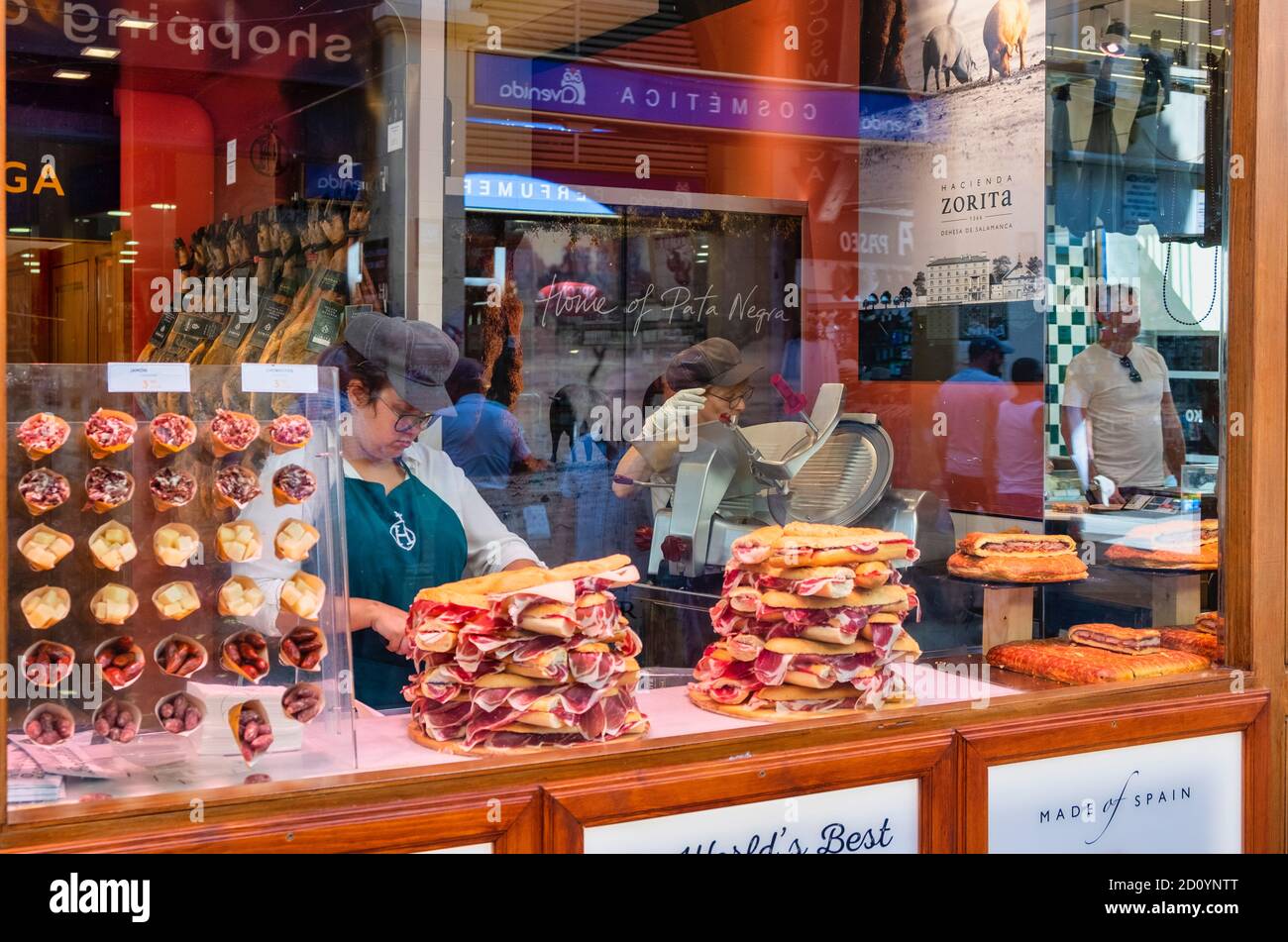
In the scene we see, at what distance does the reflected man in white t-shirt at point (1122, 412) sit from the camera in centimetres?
312

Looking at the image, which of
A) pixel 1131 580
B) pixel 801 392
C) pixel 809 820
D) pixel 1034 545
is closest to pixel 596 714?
pixel 809 820

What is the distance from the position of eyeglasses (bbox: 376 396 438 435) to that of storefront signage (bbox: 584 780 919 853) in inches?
48.4

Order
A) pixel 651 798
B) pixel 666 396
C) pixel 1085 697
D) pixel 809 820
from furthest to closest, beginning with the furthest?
pixel 666 396
pixel 1085 697
pixel 809 820
pixel 651 798

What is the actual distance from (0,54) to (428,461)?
1.52 m

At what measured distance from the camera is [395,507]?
289cm

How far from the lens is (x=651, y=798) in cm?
196

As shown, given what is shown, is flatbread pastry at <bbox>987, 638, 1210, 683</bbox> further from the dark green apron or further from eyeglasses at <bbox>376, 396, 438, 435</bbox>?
eyeglasses at <bbox>376, 396, 438, 435</bbox>

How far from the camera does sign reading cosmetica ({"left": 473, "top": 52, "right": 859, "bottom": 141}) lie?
3773 millimetres

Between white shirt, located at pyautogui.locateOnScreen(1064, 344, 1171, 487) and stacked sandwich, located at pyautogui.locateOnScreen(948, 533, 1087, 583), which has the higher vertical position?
white shirt, located at pyautogui.locateOnScreen(1064, 344, 1171, 487)

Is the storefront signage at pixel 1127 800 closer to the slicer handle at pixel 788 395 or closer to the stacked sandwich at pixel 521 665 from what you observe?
the stacked sandwich at pixel 521 665

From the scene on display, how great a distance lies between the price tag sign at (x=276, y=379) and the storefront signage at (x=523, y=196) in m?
1.68

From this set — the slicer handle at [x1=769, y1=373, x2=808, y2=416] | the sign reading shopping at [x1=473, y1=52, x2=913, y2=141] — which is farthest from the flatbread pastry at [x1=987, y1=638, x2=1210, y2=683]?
the sign reading shopping at [x1=473, y1=52, x2=913, y2=141]

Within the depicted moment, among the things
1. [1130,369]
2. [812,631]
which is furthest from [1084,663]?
[1130,369]

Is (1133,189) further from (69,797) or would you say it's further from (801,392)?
(69,797)
